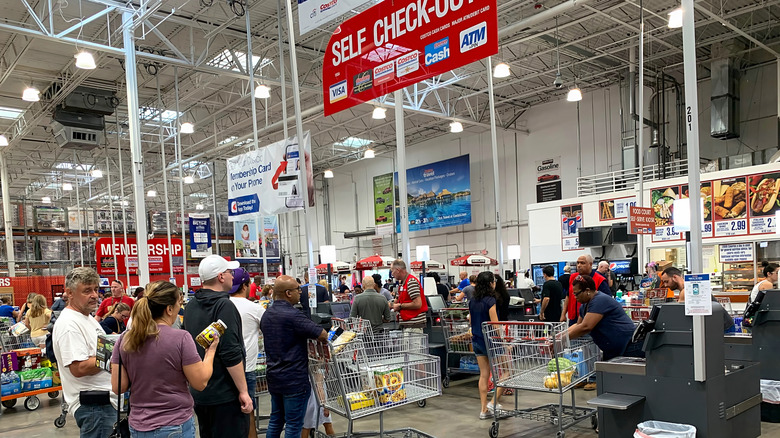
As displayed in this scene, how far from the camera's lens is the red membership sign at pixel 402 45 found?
484 cm

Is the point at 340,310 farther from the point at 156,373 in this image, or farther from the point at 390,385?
the point at 156,373

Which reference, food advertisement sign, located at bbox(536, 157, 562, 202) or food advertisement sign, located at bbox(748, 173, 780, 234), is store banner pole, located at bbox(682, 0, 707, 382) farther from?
food advertisement sign, located at bbox(536, 157, 562, 202)

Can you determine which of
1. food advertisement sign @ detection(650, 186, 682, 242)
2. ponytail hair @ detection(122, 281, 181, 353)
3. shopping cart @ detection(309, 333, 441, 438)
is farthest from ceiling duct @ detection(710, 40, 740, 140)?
ponytail hair @ detection(122, 281, 181, 353)

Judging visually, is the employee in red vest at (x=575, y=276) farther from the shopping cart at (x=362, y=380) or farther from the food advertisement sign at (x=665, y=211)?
the food advertisement sign at (x=665, y=211)

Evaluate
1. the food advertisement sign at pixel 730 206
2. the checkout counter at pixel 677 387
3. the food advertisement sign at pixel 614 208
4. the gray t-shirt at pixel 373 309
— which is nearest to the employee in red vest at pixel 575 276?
the gray t-shirt at pixel 373 309

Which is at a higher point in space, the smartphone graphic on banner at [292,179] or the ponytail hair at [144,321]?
the smartphone graphic on banner at [292,179]

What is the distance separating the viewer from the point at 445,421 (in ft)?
20.8

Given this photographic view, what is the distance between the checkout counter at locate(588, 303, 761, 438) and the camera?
3.94 m

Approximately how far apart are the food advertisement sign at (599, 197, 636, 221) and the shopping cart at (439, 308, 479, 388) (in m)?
11.0

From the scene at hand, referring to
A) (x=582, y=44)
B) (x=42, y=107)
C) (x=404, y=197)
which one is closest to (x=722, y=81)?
(x=582, y=44)

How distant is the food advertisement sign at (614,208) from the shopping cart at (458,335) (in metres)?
11.0

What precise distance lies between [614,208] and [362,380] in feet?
47.8

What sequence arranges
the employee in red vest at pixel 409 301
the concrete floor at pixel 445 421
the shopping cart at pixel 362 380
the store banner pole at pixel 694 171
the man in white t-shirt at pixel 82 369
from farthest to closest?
the employee in red vest at pixel 409 301 → the concrete floor at pixel 445 421 → the shopping cart at pixel 362 380 → the store banner pole at pixel 694 171 → the man in white t-shirt at pixel 82 369

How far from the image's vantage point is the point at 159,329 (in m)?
2.98
